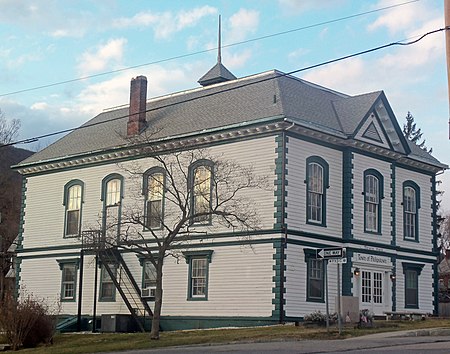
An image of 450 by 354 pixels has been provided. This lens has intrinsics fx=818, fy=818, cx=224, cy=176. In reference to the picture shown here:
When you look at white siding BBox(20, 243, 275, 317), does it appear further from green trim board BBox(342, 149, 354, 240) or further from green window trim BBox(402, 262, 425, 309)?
green window trim BBox(402, 262, 425, 309)

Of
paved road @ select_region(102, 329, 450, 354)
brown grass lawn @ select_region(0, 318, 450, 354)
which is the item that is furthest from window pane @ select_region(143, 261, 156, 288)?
paved road @ select_region(102, 329, 450, 354)

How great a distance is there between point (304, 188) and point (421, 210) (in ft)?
31.5

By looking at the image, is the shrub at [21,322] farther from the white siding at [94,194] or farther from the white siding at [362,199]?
the white siding at [362,199]

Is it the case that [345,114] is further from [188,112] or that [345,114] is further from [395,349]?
[395,349]

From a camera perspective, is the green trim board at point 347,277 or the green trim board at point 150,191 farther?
the green trim board at point 150,191

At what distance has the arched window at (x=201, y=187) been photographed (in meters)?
34.2

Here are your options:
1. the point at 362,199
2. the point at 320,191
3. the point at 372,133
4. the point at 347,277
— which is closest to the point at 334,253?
the point at 320,191

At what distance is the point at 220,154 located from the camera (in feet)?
113

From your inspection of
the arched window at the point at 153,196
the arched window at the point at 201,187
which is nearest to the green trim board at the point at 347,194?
the arched window at the point at 201,187

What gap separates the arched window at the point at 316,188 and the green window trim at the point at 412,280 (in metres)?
6.53

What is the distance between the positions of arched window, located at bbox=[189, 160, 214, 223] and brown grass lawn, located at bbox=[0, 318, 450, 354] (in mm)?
6551

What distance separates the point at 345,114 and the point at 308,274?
8110mm

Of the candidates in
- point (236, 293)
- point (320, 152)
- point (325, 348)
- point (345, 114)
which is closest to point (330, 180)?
point (320, 152)

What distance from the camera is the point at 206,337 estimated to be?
2616 centimetres
